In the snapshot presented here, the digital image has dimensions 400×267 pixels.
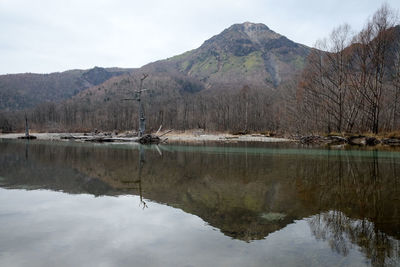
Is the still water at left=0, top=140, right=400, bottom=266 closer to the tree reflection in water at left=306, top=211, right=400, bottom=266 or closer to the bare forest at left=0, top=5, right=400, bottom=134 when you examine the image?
the tree reflection in water at left=306, top=211, right=400, bottom=266

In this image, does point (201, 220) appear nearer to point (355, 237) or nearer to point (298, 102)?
point (355, 237)

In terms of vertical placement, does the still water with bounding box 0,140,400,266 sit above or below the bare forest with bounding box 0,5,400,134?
below

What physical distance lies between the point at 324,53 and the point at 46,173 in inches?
1476

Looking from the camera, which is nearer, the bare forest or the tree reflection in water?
the tree reflection in water

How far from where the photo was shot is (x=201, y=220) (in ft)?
19.2

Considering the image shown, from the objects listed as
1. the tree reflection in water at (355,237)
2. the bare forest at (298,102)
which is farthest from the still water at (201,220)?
the bare forest at (298,102)

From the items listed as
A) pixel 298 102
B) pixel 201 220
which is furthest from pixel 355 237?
pixel 298 102

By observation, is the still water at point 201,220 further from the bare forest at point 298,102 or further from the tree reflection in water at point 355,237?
the bare forest at point 298,102

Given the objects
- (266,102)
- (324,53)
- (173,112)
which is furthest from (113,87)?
(324,53)

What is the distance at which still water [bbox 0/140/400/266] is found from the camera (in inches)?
162

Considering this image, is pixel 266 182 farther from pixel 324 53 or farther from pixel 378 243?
pixel 324 53

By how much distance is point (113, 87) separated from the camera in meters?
172

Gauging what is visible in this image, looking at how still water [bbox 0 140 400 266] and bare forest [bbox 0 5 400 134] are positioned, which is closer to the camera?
still water [bbox 0 140 400 266]

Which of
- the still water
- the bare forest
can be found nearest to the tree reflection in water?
the still water
